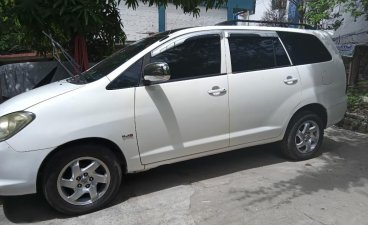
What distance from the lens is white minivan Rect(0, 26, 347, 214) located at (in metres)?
3.78

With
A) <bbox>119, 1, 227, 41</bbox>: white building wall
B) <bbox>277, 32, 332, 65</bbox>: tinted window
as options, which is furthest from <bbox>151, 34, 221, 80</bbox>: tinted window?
<bbox>119, 1, 227, 41</bbox>: white building wall

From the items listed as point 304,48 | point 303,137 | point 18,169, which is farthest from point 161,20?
point 18,169

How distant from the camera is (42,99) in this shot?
12.7ft

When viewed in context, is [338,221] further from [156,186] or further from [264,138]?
[156,186]

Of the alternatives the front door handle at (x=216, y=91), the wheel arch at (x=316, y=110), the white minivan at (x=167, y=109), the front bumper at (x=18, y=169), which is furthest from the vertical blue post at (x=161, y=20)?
the front bumper at (x=18, y=169)

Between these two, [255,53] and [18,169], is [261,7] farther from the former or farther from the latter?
[18,169]

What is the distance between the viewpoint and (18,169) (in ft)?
12.0

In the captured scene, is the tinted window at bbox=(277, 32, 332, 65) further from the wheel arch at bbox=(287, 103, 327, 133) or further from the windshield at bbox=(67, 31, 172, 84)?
the windshield at bbox=(67, 31, 172, 84)

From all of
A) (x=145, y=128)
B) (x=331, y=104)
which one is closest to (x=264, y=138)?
(x=331, y=104)

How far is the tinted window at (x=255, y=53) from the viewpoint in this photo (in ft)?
15.8

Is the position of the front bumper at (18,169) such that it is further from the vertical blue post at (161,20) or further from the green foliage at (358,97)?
the vertical blue post at (161,20)

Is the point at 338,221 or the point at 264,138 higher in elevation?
the point at 264,138

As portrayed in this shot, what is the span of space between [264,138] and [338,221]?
4.82 ft

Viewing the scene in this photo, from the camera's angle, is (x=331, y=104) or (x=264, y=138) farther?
(x=331, y=104)
